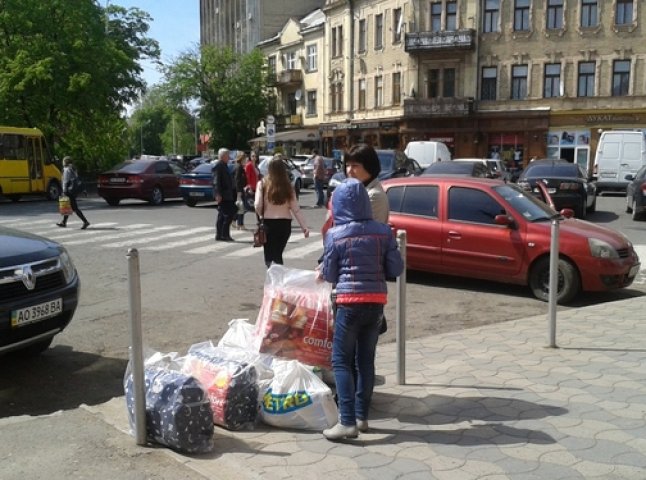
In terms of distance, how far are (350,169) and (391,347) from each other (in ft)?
8.12

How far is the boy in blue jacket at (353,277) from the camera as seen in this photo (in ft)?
13.5

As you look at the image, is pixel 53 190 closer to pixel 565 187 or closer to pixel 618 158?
pixel 565 187

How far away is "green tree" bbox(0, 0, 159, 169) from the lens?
1223 inches

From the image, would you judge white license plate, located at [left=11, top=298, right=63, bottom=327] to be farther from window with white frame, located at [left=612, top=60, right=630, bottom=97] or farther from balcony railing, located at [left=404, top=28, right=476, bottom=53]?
balcony railing, located at [left=404, top=28, right=476, bottom=53]

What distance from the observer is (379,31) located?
160ft

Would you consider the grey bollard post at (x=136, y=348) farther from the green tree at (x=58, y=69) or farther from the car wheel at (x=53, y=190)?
the green tree at (x=58, y=69)

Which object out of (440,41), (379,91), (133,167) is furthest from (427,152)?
(379,91)

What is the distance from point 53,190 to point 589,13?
32.1 metres

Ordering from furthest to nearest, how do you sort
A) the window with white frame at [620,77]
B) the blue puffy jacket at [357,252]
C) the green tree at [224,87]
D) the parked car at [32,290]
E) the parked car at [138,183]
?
the green tree at [224,87], the window with white frame at [620,77], the parked car at [138,183], the parked car at [32,290], the blue puffy jacket at [357,252]

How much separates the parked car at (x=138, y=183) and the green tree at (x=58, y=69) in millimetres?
9584

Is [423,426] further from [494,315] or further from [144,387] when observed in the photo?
[494,315]

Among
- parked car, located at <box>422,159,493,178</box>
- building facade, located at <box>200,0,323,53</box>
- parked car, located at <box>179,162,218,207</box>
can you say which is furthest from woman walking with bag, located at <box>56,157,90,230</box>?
building facade, located at <box>200,0,323,53</box>

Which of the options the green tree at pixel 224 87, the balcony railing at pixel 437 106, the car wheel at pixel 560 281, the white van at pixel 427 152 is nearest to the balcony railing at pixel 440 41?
the balcony railing at pixel 437 106

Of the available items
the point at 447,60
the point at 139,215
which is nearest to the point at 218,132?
the point at 447,60
